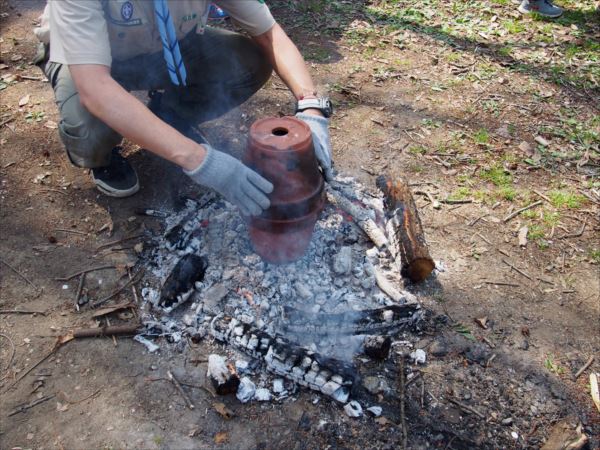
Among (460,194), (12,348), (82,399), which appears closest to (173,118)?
(12,348)

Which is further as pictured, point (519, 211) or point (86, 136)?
point (519, 211)

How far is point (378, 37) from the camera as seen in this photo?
6031 millimetres

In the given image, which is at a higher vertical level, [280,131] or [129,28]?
[129,28]

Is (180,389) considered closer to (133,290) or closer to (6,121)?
(133,290)

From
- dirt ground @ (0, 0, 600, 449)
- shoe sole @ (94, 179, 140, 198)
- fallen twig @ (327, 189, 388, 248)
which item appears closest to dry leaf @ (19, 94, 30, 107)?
dirt ground @ (0, 0, 600, 449)

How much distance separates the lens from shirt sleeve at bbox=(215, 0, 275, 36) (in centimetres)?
326

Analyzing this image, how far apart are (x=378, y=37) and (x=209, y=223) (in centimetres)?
384

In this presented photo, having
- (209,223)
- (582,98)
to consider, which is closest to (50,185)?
(209,223)

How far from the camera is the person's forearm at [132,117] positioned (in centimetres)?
258

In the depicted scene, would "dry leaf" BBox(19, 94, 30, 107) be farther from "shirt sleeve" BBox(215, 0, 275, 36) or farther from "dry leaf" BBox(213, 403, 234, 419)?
"dry leaf" BBox(213, 403, 234, 419)

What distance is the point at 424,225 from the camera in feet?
12.3

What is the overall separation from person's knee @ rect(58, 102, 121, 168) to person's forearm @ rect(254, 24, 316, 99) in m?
1.23

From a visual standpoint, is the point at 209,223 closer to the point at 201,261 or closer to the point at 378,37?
the point at 201,261

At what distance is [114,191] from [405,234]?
2214 mm
